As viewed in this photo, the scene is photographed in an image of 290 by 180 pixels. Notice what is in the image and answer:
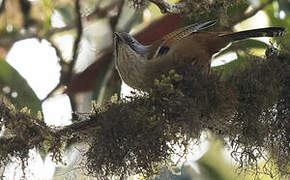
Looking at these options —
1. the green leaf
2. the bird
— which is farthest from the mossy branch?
the green leaf

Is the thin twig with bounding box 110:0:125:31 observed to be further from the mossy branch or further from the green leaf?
the mossy branch

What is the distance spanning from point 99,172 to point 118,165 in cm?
9

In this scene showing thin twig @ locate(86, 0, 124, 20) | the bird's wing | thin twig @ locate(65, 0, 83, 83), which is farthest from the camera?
thin twig @ locate(86, 0, 124, 20)

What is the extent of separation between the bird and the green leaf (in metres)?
0.59

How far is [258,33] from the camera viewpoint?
283 cm

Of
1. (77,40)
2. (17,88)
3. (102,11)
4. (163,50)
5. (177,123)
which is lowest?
(177,123)

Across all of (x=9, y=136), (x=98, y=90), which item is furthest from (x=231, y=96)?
(x=98, y=90)

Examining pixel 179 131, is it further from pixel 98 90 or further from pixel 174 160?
pixel 98 90

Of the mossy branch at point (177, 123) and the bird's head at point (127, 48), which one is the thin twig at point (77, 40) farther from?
the mossy branch at point (177, 123)

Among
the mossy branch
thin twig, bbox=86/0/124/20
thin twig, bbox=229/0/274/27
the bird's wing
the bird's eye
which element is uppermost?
thin twig, bbox=86/0/124/20

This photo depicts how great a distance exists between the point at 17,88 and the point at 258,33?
4.62ft

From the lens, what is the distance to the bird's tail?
2746 mm

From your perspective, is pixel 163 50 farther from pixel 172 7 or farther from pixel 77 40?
pixel 77 40

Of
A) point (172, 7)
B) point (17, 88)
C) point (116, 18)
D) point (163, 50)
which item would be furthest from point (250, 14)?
point (17, 88)
